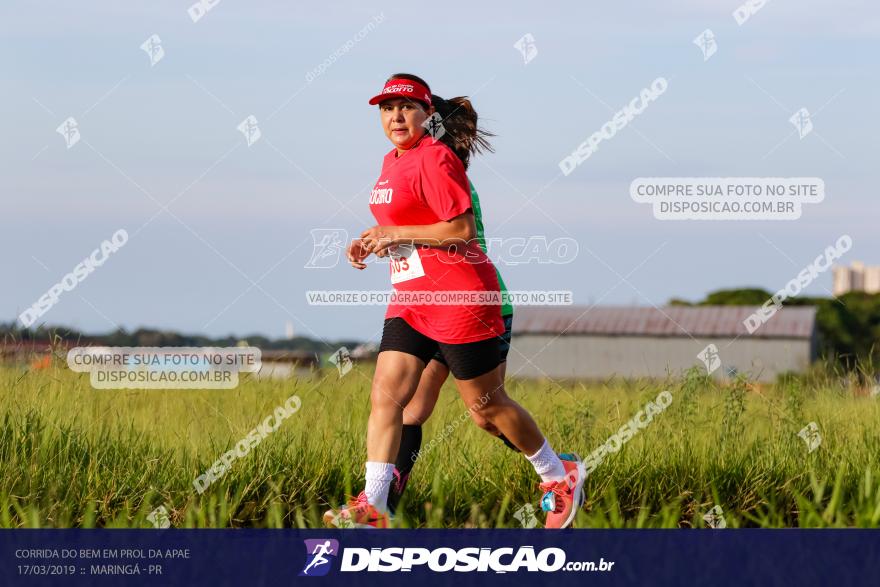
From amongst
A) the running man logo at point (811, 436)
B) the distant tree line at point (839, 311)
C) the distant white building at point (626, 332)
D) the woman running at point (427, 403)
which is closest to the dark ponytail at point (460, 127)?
the woman running at point (427, 403)

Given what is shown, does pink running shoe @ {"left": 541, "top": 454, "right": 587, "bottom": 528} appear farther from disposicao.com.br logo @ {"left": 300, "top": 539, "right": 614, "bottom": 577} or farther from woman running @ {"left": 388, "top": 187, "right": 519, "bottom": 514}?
disposicao.com.br logo @ {"left": 300, "top": 539, "right": 614, "bottom": 577}

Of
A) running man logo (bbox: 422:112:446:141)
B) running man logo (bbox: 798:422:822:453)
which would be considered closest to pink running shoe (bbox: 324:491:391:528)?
running man logo (bbox: 422:112:446:141)

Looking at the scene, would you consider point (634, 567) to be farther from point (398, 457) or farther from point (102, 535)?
point (102, 535)

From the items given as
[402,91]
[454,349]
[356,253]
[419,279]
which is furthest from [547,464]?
[402,91]

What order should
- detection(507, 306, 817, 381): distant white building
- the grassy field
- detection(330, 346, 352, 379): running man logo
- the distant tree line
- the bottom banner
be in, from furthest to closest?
the distant tree line
detection(507, 306, 817, 381): distant white building
detection(330, 346, 352, 379): running man logo
the grassy field
the bottom banner

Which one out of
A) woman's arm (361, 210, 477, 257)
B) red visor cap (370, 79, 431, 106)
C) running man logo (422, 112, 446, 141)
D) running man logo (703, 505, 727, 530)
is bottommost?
running man logo (703, 505, 727, 530)

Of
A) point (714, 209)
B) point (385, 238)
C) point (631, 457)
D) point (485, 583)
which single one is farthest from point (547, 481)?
point (714, 209)

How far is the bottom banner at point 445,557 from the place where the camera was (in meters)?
4.51

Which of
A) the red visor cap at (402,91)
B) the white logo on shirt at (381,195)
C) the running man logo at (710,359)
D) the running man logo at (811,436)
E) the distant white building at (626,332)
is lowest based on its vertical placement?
the running man logo at (811,436)

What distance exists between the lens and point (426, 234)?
194 inches

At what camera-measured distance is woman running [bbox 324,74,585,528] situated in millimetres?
4957

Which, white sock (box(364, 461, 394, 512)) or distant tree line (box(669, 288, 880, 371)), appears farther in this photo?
distant tree line (box(669, 288, 880, 371))

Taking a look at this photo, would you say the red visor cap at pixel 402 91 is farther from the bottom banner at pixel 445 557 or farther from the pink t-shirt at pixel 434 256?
the bottom banner at pixel 445 557

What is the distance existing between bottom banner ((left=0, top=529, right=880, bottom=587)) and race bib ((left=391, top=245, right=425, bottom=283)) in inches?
47.3
